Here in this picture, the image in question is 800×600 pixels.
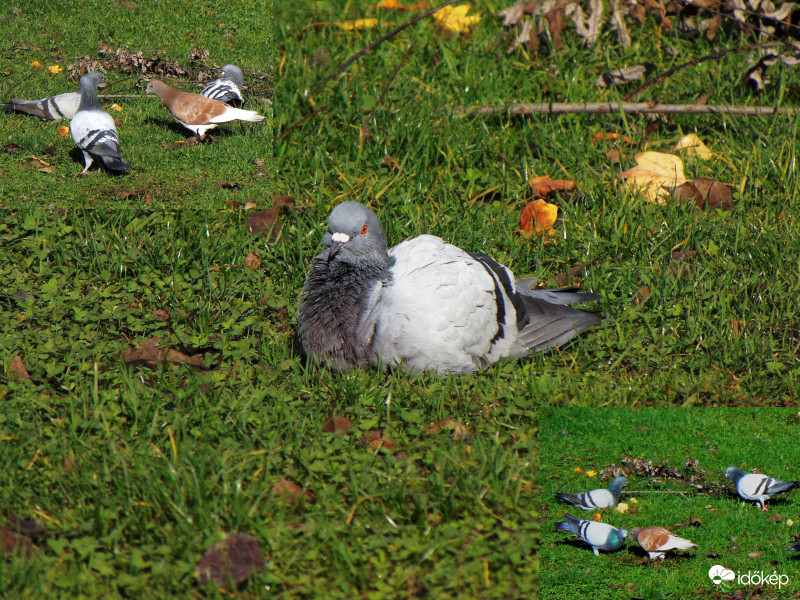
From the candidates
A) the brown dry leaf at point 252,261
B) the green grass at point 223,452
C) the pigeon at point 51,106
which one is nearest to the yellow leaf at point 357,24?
the pigeon at point 51,106

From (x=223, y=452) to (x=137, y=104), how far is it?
2.62 meters

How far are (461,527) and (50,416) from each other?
1.59 meters

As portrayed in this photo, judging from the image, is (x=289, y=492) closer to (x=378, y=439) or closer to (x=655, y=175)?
(x=378, y=439)

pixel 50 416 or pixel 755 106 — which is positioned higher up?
pixel 755 106

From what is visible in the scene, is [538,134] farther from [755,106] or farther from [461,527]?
[461,527]

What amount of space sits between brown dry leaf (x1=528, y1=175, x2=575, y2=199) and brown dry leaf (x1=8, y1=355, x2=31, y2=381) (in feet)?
9.28

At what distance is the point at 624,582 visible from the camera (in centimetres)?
237

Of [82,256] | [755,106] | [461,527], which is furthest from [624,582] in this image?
[755,106]

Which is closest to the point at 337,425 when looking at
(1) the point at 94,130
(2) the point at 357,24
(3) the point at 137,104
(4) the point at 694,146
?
(1) the point at 94,130

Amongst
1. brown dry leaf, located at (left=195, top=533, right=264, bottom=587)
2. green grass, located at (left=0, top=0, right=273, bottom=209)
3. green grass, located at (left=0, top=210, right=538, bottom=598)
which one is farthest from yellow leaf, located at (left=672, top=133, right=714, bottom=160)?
brown dry leaf, located at (left=195, top=533, right=264, bottom=587)

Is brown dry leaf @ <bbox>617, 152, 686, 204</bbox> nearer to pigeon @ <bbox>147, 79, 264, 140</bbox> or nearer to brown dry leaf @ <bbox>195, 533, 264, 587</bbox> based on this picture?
pigeon @ <bbox>147, 79, 264, 140</bbox>

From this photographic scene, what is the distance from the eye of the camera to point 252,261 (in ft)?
14.0

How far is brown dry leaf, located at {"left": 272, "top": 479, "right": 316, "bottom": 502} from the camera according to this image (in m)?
2.67

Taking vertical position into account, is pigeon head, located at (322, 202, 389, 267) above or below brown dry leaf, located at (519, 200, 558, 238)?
above
